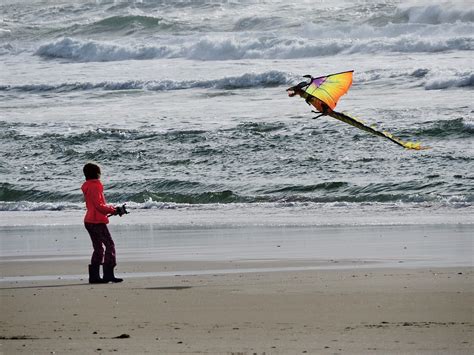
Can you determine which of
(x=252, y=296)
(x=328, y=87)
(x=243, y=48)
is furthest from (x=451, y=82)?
(x=252, y=296)

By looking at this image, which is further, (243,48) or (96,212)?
(243,48)

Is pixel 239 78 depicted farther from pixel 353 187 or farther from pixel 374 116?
pixel 353 187

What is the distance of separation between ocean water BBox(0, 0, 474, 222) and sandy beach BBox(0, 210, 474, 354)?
14.4ft

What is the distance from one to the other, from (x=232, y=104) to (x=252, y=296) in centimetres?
1894

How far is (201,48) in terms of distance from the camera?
112 feet

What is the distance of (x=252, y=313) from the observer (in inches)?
250

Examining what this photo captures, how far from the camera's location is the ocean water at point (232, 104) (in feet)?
56.4

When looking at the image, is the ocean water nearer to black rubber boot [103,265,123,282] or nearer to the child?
the child

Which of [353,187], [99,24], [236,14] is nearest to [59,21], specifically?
[99,24]

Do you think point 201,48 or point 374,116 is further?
point 201,48

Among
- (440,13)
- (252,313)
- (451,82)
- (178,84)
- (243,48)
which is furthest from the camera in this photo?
(440,13)

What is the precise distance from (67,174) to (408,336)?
14860 mm

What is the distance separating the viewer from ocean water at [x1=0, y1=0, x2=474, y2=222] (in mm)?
17203

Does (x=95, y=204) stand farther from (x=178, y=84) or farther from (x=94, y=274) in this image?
(x=178, y=84)
